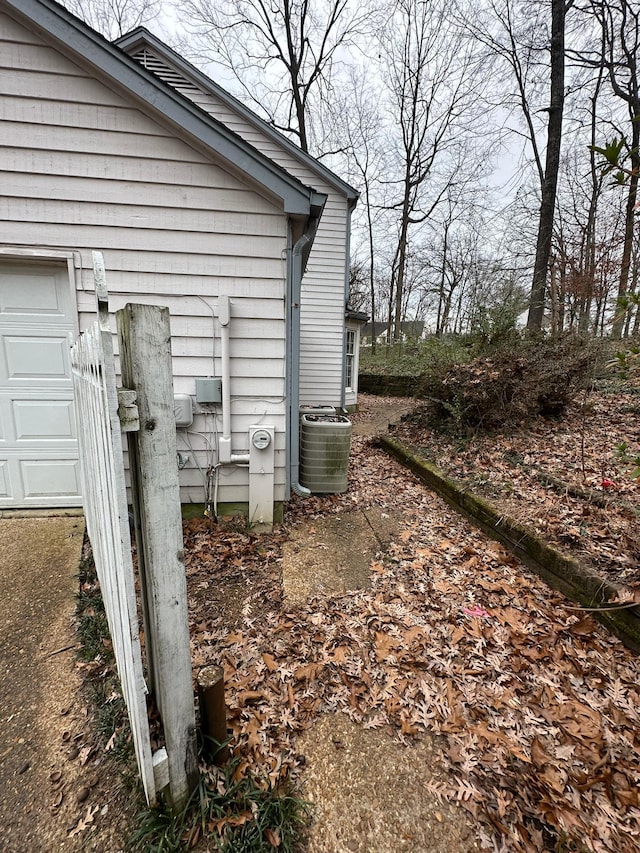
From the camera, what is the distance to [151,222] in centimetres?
334

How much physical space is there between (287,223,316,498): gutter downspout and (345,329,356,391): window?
20.4 feet

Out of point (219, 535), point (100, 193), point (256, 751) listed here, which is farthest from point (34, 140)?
point (256, 751)

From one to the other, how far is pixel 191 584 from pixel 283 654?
3.34 feet

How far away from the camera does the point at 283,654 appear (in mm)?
2240

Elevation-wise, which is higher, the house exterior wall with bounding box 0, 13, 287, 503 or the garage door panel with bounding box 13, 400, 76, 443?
the house exterior wall with bounding box 0, 13, 287, 503

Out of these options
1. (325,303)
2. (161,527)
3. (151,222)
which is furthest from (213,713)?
(325,303)

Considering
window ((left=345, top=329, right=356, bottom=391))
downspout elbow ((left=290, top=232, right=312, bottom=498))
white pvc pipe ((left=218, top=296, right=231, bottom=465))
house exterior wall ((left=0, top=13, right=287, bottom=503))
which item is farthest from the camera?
window ((left=345, top=329, right=356, bottom=391))

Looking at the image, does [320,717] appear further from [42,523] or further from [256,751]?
[42,523]

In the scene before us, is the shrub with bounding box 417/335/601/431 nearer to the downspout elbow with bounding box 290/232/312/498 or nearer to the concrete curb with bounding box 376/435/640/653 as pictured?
the concrete curb with bounding box 376/435/640/653

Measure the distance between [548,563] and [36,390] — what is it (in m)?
4.64

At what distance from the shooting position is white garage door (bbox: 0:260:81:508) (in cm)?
338

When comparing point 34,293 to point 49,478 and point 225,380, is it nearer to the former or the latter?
point 49,478

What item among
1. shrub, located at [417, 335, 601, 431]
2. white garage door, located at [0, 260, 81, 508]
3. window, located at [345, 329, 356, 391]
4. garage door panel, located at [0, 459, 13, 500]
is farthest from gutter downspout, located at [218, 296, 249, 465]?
window, located at [345, 329, 356, 391]

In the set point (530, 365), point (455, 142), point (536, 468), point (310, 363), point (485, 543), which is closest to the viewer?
point (485, 543)
